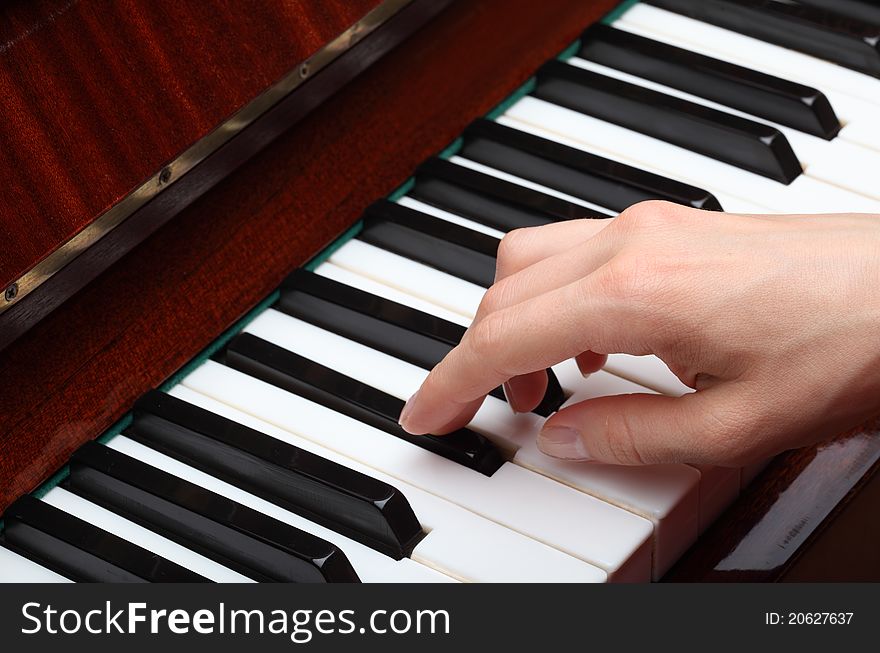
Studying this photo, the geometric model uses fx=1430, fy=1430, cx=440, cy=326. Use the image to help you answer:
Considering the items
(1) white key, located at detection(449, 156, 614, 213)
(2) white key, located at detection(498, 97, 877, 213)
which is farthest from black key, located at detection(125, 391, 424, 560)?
(2) white key, located at detection(498, 97, 877, 213)

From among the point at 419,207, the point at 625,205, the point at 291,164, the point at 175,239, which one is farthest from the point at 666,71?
the point at 175,239

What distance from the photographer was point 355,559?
1568 millimetres

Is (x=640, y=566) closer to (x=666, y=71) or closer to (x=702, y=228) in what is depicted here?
(x=702, y=228)

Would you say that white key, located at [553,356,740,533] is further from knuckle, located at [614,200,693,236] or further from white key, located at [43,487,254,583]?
white key, located at [43,487,254,583]

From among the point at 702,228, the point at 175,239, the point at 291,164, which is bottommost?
the point at 702,228

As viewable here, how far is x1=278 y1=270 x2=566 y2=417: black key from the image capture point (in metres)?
1.79

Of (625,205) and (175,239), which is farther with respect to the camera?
(625,205)

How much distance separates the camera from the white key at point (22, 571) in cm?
159

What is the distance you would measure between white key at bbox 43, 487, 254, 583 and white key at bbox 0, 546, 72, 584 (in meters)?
0.08

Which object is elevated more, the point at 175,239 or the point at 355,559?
the point at 175,239

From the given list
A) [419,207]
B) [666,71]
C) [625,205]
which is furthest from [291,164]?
[666,71]
